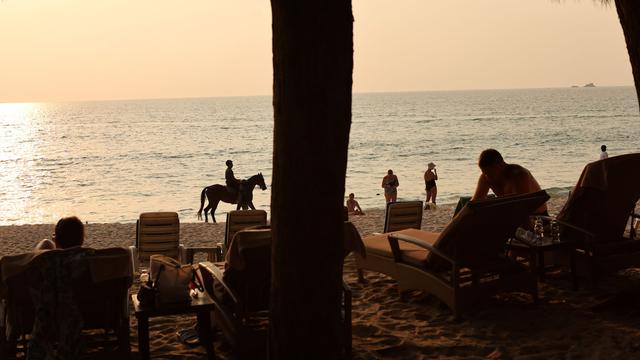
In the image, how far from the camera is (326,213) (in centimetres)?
402

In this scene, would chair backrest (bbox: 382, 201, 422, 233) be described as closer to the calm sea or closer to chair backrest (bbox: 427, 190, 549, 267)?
chair backrest (bbox: 427, 190, 549, 267)

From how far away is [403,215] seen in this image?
360 inches

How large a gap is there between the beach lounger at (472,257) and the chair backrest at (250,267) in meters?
1.38

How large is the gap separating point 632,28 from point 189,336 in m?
3.95

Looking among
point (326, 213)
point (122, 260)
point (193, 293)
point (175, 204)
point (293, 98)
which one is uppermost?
point (293, 98)

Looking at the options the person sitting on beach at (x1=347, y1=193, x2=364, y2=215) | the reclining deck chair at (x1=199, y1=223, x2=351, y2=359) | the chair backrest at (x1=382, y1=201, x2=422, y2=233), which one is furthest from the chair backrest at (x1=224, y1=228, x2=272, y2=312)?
the person sitting on beach at (x1=347, y1=193, x2=364, y2=215)

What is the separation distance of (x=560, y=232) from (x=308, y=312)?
154 inches

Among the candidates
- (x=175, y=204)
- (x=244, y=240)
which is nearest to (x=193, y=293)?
(x=244, y=240)

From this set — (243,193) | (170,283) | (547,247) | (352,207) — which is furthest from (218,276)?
(352,207)

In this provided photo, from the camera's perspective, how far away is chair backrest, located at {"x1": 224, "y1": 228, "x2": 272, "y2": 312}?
5.49 metres

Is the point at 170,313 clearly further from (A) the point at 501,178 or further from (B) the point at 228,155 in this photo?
(B) the point at 228,155

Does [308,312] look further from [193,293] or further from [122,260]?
[193,293]

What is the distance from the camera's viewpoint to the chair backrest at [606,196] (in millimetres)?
7168

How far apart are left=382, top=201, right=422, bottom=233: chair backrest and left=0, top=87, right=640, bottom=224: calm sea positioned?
5083mm
